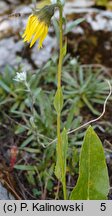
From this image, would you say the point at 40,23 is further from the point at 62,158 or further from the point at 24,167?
the point at 24,167

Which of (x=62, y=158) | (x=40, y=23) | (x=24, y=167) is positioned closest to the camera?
(x=40, y=23)

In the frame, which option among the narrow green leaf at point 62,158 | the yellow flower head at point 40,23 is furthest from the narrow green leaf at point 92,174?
the yellow flower head at point 40,23

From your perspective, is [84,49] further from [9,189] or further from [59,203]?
[59,203]

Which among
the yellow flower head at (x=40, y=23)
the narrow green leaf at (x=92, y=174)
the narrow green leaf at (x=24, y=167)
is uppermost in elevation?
the yellow flower head at (x=40, y=23)

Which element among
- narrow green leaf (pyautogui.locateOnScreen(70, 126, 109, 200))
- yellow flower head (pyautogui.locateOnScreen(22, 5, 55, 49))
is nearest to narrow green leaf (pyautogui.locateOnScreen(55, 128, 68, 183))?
narrow green leaf (pyautogui.locateOnScreen(70, 126, 109, 200))

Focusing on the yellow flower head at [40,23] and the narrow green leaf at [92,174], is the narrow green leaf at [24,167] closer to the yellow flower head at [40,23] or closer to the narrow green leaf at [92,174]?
the narrow green leaf at [92,174]

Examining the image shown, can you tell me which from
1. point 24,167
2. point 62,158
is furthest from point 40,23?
point 24,167

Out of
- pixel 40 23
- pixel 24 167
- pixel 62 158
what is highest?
pixel 40 23

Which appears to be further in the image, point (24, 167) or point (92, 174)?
point (24, 167)
